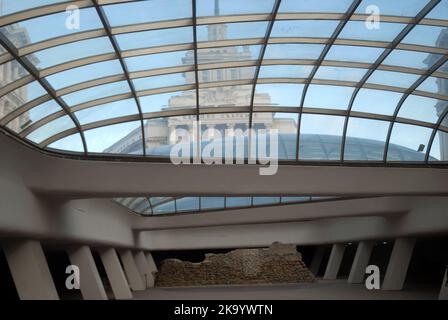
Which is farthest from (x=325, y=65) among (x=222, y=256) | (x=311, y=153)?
(x=222, y=256)

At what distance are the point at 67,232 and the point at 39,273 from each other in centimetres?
252

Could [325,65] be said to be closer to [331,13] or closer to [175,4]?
[331,13]

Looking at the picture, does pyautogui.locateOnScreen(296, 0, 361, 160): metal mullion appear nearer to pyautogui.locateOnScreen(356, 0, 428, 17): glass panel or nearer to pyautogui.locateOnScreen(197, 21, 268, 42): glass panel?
pyautogui.locateOnScreen(356, 0, 428, 17): glass panel

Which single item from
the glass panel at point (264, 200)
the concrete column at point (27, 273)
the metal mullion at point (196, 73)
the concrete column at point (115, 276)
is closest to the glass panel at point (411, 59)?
the metal mullion at point (196, 73)

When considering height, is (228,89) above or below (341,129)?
above

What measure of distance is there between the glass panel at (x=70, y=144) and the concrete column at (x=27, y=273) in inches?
190

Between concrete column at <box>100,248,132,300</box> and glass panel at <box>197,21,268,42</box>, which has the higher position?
glass panel at <box>197,21,268,42</box>

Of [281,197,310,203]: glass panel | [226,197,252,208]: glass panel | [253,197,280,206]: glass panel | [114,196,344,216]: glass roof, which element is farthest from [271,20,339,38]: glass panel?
[226,197,252,208]: glass panel

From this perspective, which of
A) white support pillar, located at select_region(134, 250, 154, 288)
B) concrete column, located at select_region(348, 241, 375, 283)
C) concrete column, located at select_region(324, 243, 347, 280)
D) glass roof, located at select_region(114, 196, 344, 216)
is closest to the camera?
glass roof, located at select_region(114, 196, 344, 216)

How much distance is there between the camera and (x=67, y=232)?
2139cm

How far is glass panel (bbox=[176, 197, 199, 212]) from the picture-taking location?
1540 inches

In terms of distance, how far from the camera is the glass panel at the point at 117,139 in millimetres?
23891

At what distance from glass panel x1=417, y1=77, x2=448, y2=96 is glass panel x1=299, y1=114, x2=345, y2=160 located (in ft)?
13.9

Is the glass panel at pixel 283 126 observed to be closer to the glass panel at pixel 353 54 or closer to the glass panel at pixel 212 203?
the glass panel at pixel 353 54
